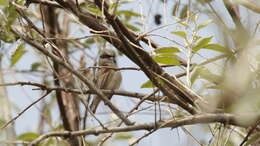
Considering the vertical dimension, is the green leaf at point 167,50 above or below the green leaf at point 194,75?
above

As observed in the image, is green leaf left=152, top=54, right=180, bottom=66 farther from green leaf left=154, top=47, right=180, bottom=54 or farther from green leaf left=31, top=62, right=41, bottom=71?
green leaf left=31, top=62, right=41, bottom=71

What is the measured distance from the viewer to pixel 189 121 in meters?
1.68

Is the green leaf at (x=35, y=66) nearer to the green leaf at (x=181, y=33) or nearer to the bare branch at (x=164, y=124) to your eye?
the green leaf at (x=181, y=33)

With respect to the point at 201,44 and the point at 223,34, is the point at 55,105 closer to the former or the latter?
the point at 201,44

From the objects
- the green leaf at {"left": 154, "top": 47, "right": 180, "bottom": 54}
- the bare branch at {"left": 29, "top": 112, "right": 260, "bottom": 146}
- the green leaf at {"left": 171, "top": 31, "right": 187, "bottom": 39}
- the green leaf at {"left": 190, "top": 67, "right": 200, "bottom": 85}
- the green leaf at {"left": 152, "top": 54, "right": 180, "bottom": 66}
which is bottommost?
the bare branch at {"left": 29, "top": 112, "right": 260, "bottom": 146}

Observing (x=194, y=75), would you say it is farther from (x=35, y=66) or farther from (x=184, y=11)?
(x=35, y=66)

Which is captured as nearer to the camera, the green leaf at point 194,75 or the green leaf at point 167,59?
the green leaf at point 194,75

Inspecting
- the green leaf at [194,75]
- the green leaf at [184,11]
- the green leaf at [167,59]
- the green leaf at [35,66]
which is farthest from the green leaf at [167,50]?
the green leaf at [35,66]

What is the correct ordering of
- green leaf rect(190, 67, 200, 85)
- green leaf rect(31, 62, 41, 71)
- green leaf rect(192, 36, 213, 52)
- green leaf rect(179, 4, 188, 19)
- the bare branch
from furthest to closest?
green leaf rect(31, 62, 41, 71) < green leaf rect(179, 4, 188, 19) < green leaf rect(192, 36, 213, 52) < green leaf rect(190, 67, 200, 85) < the bare branch

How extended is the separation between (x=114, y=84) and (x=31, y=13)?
1.43 metres

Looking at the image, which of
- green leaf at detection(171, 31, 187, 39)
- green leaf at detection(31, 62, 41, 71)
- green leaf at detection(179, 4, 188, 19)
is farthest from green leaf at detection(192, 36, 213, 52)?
green leaf at detection(31, 62, 41, 71)

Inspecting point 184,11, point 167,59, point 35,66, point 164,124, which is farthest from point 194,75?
point 35,66

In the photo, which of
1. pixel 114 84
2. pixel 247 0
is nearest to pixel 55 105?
pixel 114 84

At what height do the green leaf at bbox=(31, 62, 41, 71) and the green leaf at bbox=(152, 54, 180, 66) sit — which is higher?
the green leaf at bbox=(31, 62, 41, 71)
